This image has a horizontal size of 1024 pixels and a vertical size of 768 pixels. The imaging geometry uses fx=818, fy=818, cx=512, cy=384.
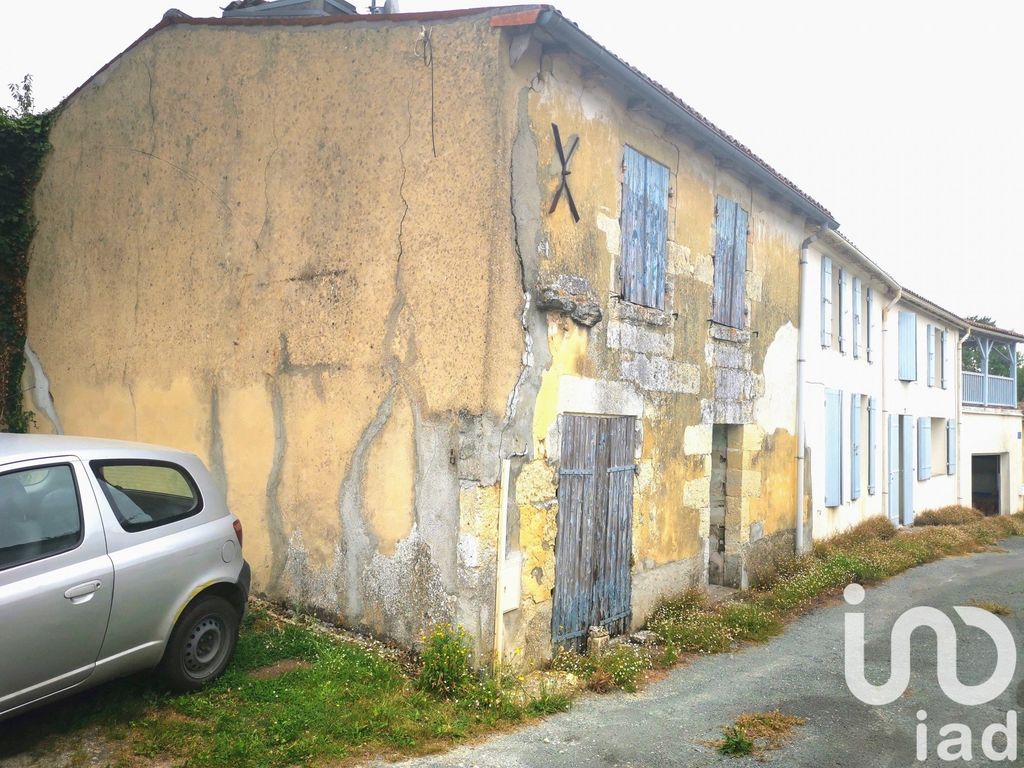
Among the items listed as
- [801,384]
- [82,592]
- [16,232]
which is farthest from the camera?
[801,384]

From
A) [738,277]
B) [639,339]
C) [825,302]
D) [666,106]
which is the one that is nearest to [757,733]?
→ [639,339]

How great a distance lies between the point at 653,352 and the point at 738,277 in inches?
91.3

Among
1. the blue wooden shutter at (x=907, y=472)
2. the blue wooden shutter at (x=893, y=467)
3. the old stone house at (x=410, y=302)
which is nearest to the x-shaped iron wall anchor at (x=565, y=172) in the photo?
the old stone house at (x=410, y=302)

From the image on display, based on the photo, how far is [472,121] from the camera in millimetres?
5934

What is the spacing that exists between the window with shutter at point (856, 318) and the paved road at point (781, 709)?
5.98 m

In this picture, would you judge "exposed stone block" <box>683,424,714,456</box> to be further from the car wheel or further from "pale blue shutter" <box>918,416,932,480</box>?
"pale blue shutter" <box>918,416,932,480</box>

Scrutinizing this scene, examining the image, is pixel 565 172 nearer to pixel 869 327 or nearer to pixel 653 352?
pixel 653 352

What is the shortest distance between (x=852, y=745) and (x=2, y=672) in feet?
15.5

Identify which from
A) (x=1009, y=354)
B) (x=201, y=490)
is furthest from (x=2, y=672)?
(x=1009, y=354)

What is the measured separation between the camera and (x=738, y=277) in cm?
934

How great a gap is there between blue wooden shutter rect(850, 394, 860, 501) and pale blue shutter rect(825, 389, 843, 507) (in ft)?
2.32

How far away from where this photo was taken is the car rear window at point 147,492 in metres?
4.63

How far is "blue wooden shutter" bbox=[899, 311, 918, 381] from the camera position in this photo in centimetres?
1564

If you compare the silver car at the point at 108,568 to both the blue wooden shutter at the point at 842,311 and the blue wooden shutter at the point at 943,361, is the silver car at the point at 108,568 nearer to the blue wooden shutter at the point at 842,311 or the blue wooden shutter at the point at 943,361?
the blue wooden shutter at the point at 842,311
